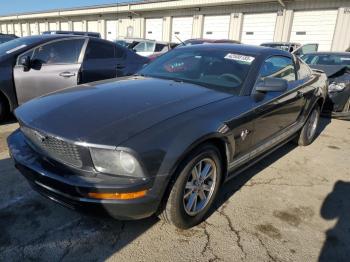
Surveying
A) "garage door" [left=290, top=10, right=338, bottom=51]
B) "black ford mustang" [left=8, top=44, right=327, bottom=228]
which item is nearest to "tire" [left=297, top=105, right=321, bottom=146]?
"black ford mustang" [left=8, top=44, right=327, bottom=228]

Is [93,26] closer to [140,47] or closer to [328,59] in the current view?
[140,47]

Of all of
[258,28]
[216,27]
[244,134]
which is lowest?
[244,134]

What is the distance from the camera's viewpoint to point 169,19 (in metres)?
25.1

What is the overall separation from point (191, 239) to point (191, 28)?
2297 centimetres

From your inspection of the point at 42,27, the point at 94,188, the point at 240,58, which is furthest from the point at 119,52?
the point at 42,27

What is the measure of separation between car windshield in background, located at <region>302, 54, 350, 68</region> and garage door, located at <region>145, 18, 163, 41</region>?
62.3 feet

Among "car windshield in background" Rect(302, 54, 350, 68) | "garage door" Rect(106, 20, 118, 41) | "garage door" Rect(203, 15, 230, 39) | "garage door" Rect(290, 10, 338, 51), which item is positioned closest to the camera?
"car windshield in background" Rect(302, 54, 350, 68)

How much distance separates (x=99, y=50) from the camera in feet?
19.5

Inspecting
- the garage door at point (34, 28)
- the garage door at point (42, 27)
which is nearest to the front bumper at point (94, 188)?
the garage door at point (42, 27)

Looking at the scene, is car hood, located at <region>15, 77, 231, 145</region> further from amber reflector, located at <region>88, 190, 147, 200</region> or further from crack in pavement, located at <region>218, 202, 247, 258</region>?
crack in pavement, located at <region>218, 202, 247, 258</region>

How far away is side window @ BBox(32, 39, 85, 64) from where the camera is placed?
532 centimetres

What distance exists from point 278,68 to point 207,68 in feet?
3.26

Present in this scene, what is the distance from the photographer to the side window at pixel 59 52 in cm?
532

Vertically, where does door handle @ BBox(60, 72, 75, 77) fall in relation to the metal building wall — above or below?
below
